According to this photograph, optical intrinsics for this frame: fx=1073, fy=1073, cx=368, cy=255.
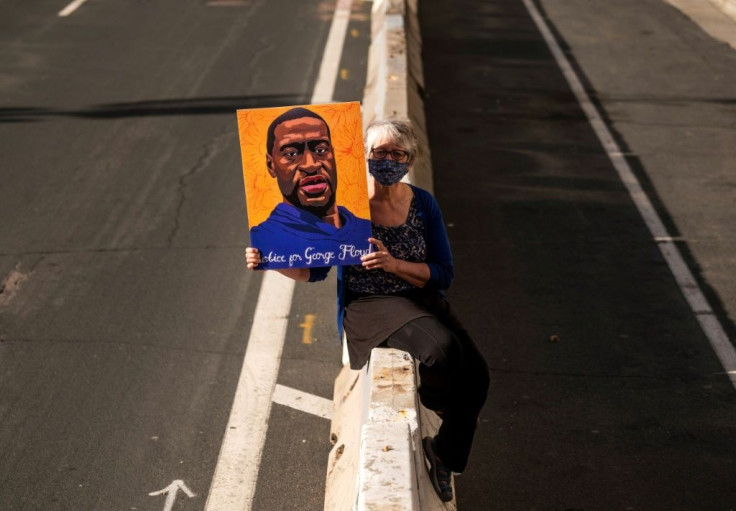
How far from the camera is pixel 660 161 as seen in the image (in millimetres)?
12586

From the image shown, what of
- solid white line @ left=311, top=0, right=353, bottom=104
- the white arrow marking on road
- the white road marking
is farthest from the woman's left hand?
solid white line @ left=311, top=0, right=353, bottom=104

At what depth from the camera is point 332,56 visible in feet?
55.8

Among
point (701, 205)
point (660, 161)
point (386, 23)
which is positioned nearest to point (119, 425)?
point (701, 205)

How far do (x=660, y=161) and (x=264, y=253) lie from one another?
26.8 feet

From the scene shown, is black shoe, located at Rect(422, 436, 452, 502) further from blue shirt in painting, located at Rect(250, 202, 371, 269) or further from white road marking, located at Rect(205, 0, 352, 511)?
white road marking, located at Rect(205, 0, 352, 511)

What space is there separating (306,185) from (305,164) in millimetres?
109

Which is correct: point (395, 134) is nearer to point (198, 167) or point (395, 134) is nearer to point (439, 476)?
point (439, 476)

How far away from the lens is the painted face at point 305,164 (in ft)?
18.0

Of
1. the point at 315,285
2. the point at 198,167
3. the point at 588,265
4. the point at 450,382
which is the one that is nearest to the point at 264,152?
the point at 450,382

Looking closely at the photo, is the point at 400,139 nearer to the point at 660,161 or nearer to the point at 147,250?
the point at 147,250

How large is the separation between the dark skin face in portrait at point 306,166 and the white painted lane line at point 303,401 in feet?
6.70

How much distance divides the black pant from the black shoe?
0.05 meters

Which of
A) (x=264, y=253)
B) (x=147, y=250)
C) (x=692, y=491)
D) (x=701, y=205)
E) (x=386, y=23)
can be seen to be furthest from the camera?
(x=386, y=23)

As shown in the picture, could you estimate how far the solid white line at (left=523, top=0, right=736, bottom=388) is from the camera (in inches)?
320
